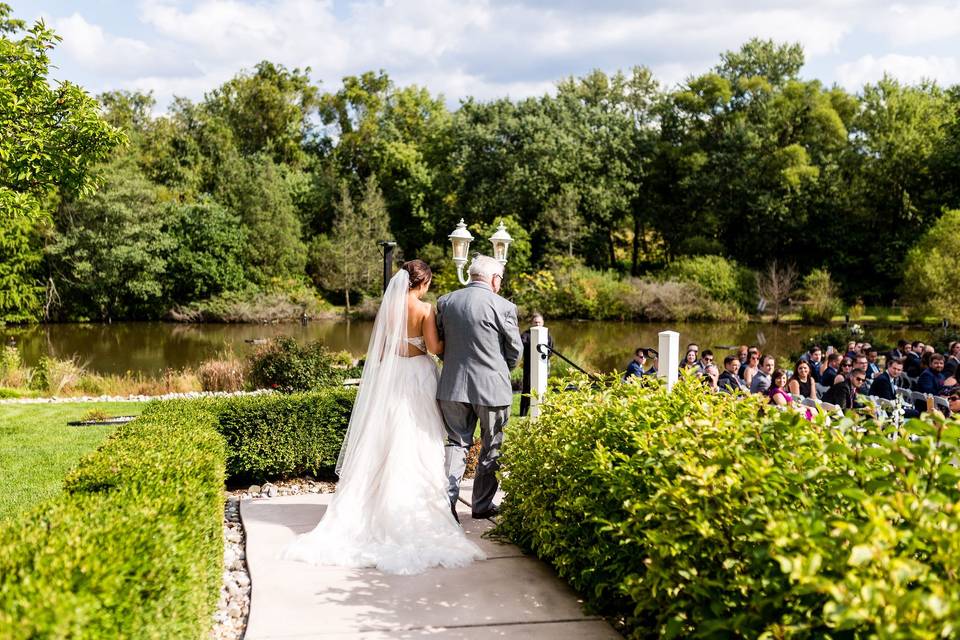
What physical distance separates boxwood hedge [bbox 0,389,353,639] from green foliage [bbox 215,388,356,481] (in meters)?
1.29

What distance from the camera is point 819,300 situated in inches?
1251

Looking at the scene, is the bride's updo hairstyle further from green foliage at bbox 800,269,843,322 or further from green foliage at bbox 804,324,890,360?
green foliage at bbox 800,269,843,322

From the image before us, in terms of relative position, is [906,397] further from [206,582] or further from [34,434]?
[34,434]

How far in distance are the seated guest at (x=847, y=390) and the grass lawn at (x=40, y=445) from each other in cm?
870

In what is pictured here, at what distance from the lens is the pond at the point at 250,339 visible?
881 inches

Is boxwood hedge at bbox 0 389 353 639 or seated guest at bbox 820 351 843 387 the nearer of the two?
boxwood hedge at bbox 0 389 353 639

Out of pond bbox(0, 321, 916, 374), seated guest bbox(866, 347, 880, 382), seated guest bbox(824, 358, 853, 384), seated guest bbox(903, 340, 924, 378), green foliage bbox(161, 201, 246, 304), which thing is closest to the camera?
seated guest bbox(824, 358, 853, 384)

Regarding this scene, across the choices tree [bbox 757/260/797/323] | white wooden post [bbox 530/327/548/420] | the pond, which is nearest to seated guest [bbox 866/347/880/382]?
white wooden post [bbox 530/327/548/420]

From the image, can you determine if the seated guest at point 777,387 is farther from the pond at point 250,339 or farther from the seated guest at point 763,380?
the pond at point 250,339

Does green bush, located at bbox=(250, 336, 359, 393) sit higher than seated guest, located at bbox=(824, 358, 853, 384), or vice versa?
seated guest, located at bbox=(824, 358, 853, 384)

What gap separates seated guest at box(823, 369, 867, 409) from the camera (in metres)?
9.40

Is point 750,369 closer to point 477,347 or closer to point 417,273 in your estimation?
point 477,347

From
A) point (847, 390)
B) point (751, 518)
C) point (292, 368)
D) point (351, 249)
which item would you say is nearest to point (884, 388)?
point (847, 390)

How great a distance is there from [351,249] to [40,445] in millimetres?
29791
